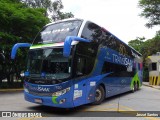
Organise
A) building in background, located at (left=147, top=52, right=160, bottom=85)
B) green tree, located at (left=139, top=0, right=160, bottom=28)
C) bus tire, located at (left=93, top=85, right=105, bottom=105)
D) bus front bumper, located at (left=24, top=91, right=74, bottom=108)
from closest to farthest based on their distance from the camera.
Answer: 1. bus front bumper, located at (left=24, top=91, right=74, bottom=108)
2. bus tire, located at (left=93, top=85, right=105, bottom=105)
3. building in background, located at (left=147, top=52, right=160, bottom=85)
4. green tree, located at (left=139, top=0, right=160, bottom=28)

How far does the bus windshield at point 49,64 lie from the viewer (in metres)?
9.02

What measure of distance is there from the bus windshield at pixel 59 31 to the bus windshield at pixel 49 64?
522 mm

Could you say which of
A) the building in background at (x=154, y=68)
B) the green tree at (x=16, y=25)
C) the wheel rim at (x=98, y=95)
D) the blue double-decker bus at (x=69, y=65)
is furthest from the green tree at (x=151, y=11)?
the wheel rim at (x=98, y=95)

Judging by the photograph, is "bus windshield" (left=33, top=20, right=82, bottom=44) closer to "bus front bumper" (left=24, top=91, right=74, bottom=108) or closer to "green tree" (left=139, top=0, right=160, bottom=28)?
"bus front bumper" (left=24, top=91, right=74, bottom=108)

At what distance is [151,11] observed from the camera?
1157 inches

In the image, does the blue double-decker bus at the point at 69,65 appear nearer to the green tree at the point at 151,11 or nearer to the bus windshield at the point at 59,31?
the bus windshield at the point at 59,31

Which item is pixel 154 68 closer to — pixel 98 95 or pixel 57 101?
pixel 98 95

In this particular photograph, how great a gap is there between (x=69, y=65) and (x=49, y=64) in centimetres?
84

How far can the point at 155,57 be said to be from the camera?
2619 cm

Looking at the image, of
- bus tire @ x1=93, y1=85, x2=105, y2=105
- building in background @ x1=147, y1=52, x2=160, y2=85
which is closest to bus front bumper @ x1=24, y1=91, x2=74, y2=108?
bus tire @ x1=93, y1=85, x2=105, y2=105

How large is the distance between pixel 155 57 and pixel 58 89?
763 inches

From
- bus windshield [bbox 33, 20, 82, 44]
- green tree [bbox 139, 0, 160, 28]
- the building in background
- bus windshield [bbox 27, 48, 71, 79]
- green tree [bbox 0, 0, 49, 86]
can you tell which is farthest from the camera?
green tree [bbox 139, 0, 160, 28]

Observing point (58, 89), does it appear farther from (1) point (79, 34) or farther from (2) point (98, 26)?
(2) point (98, 26)

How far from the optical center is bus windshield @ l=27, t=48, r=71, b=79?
9.02 metres
